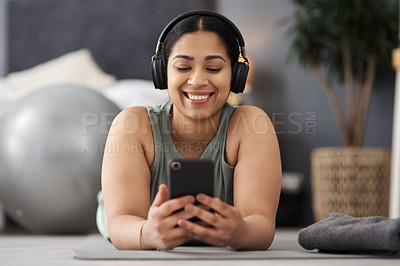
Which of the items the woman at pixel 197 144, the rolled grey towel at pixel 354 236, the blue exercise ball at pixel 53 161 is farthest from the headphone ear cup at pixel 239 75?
the blue exercise ball at pixel 53 161

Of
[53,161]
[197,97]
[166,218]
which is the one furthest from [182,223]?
[53,161]

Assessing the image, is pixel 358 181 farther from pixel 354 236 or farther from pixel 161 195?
pixel 161 195

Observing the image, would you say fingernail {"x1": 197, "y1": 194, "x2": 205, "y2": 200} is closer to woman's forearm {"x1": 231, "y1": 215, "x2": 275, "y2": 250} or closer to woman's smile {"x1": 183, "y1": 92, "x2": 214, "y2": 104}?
woman's forearm {"x1": 231, "y1": 215, "x2": 275, "y2": 250}

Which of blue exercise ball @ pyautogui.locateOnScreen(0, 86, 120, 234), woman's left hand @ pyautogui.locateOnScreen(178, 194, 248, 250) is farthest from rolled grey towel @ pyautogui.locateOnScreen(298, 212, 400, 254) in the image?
blue exercise ball @ pyautogui.locateOnScreen(0, 86, 120, 234)

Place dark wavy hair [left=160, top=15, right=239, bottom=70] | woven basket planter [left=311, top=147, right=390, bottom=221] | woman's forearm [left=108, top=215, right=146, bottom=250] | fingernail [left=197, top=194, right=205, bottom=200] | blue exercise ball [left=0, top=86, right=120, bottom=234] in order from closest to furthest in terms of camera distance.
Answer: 1. fingernail [left=197, top=194, right=205, bottom=200]
2. woman's forearm [left=108, top=215, right=146, bottom=250]
3. dark wavy hair [left=160, top=15, right=239, bottom=70]
4. blue exercise ball [left=0, top=86, right=120, bottom=234]
5. woven basket planter [left=311, top=147, right=390, bottom=221]

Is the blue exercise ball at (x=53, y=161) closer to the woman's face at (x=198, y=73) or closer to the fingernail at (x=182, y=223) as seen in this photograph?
the woman's face at (x=198, y=73)

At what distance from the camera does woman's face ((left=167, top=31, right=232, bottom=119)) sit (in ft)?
3.72

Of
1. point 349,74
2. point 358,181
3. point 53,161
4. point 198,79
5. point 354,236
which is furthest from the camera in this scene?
point 349,74

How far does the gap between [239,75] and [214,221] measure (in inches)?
16.3

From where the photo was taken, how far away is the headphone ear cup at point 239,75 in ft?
3.94

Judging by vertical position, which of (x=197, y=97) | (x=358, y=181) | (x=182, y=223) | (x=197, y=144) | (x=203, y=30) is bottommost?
(x=358, y=181)

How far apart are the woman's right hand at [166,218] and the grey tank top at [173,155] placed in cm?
29

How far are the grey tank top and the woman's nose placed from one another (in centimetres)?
19

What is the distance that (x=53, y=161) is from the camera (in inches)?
77.1
